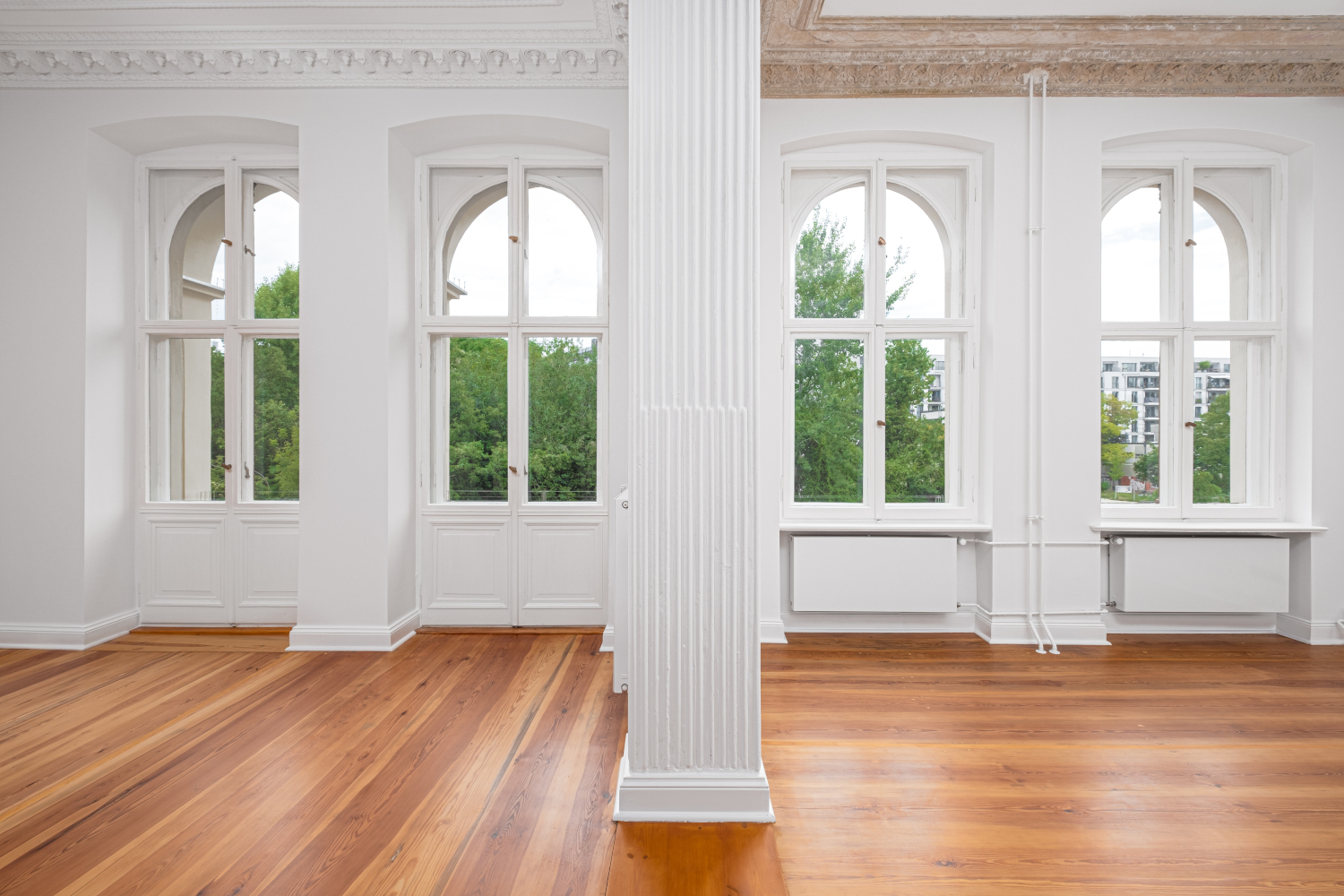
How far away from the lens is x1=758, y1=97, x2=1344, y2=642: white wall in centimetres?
413

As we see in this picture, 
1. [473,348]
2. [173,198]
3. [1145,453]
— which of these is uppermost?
[173,198]

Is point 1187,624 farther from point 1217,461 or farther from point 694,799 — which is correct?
point 694,799

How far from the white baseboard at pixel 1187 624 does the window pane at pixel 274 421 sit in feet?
18.2

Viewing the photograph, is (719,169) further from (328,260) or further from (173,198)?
(173,198)

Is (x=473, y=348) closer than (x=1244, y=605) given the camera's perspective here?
No

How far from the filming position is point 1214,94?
13.6 feet

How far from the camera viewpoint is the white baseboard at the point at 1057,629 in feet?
13.5

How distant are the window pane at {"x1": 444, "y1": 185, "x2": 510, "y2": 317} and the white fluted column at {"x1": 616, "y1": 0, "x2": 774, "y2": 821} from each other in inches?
103

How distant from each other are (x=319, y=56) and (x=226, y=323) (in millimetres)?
1799

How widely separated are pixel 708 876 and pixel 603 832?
39 centimetres

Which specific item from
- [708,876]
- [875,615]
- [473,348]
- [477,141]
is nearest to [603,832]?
[708,876]

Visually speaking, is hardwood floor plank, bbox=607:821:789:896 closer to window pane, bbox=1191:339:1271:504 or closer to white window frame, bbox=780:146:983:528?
white window frame, bbox=780:146:983:528

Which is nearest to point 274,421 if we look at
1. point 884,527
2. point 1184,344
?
point 884,527

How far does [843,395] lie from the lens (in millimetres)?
4461
